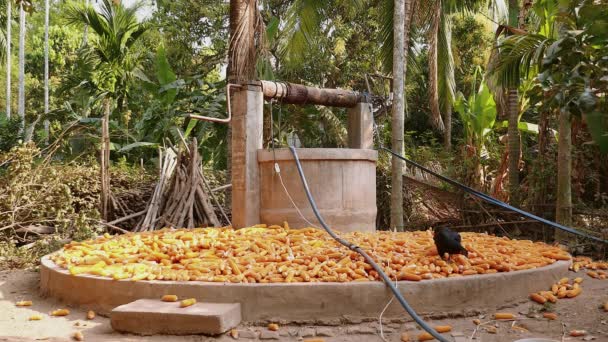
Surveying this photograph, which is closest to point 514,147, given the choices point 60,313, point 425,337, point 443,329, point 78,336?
point 443,329

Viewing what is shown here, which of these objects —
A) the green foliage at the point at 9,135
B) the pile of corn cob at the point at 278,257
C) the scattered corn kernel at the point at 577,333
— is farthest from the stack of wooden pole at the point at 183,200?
the green foliage at the point at 9,135

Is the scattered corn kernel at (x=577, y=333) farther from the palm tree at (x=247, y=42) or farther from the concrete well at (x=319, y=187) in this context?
the palm tree at (x=247, y=42)

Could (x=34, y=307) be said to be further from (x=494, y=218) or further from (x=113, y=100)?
(x=113, y=100)

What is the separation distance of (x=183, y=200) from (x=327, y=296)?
4585mm

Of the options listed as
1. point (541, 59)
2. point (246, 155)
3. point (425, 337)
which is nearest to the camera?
point (425, 337)

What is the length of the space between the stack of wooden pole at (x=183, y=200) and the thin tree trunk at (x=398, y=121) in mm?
2951

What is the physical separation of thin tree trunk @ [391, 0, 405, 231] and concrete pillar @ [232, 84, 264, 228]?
3.09 m

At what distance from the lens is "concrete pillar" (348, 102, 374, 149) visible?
8023mm

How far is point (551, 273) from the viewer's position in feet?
18.1

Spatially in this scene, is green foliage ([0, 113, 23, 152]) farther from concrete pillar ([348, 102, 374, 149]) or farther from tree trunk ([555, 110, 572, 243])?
tree trunk ([555, 110, 572, 243])

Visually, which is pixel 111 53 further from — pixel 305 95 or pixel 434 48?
pixel 305 95

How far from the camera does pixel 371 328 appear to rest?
14.8 feet

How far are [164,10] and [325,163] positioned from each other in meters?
13.1

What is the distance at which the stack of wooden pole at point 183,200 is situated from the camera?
28.4 ft
